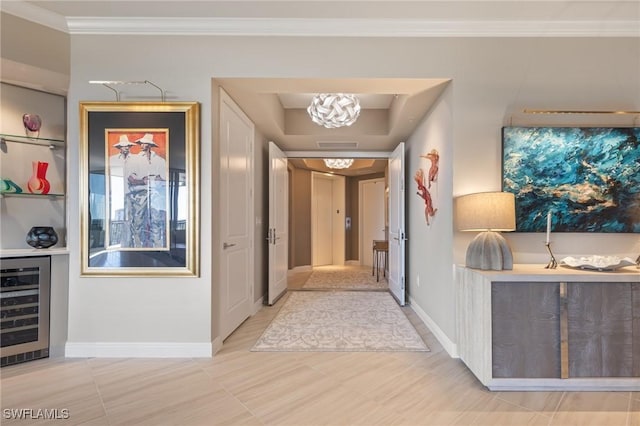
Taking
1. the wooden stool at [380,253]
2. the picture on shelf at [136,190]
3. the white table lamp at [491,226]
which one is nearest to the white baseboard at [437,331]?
the white table lamp at [491,226]

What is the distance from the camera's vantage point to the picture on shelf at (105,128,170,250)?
103 inches

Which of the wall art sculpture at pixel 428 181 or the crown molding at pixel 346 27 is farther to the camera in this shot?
the wall art sculpture at pixel 428 181

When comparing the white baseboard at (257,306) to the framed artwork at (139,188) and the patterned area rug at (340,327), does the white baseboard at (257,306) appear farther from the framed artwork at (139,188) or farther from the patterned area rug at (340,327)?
the framed artwork at (139,188)

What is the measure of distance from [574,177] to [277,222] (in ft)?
11.0

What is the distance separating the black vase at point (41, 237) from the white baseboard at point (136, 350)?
2.83 ft

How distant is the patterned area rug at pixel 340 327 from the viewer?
9.25 ft

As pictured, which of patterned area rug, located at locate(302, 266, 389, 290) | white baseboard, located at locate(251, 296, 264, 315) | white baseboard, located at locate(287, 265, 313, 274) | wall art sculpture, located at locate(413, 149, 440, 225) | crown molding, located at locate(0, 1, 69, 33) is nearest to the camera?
crown molding, located at locate(0, 1, 69, 33)

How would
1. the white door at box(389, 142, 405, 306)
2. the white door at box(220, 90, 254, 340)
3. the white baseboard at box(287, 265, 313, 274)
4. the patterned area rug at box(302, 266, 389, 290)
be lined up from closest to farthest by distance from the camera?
the white door at box(220, 90, 254, 340), the white door at box(389, 142, 405, 306), the patterned area rug at box(302, 266, 389, 290), the white baseboard at box(287, 265, 313, 274)

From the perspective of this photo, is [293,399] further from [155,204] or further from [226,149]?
[226,149]

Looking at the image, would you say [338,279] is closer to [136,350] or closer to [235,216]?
[235,216]

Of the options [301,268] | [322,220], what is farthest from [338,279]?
[322,220]

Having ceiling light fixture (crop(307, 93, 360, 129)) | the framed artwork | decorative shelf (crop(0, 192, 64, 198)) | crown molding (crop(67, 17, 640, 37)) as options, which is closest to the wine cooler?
the framed artwork

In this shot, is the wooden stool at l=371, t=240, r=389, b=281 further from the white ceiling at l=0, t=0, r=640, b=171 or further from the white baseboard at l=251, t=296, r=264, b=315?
the white ceiling at l=0, t=0, r=640, b=171

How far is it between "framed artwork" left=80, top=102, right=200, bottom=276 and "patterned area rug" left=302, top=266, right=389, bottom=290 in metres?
3.01
